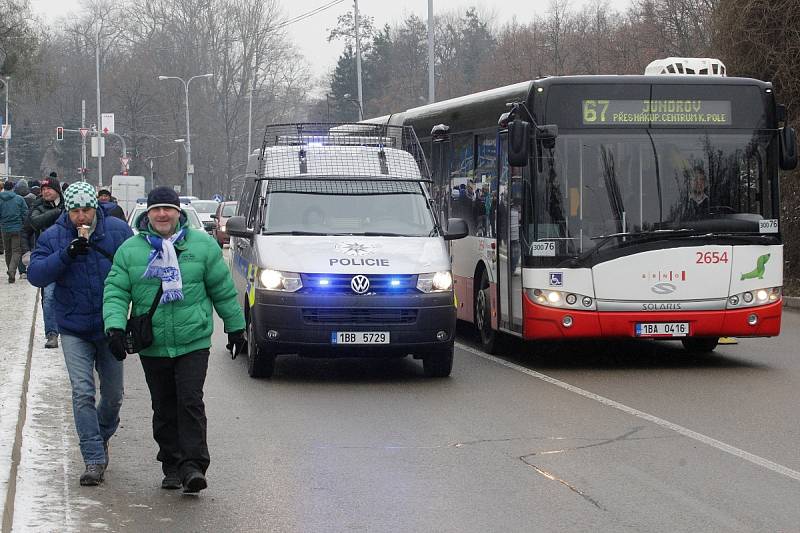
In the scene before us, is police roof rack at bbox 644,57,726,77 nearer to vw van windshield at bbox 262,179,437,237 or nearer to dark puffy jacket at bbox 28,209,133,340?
vw van windshield at bbox 262,179,437,237

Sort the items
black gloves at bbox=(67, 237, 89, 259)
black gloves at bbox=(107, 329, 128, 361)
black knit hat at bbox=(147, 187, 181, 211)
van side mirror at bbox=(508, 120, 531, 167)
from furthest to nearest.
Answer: van side mirror at bbox=(508, 120, 531, 167) < black gloves at bbox=(67, 237, 89, 259) < black knit hat at bbox=(147, 187, 181, 211) < black gloves at bbox=(107, 329, 128, 361)

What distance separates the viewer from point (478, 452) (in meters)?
9.05

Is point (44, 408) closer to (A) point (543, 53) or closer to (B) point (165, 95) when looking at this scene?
(A) point (543, 53)

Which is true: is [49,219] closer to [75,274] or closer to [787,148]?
[75,274]

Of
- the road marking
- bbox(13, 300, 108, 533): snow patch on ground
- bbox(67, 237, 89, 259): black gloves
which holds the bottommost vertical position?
the road marking

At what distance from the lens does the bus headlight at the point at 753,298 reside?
13.5m

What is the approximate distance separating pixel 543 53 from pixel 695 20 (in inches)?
1024

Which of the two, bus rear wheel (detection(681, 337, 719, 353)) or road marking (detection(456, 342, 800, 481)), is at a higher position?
bus rear wheel (detection(681, 337, 719, 353))

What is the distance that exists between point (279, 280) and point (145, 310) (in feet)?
15.7

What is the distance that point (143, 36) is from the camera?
9231cm

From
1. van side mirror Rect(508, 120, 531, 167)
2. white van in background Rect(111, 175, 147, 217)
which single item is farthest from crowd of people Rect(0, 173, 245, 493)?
white van in background Rect(111, 175, 147, 217)

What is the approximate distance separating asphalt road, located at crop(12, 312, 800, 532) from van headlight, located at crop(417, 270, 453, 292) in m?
0.89

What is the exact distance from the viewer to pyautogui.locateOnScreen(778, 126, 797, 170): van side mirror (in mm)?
13430

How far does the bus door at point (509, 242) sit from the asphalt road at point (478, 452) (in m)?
0.58
